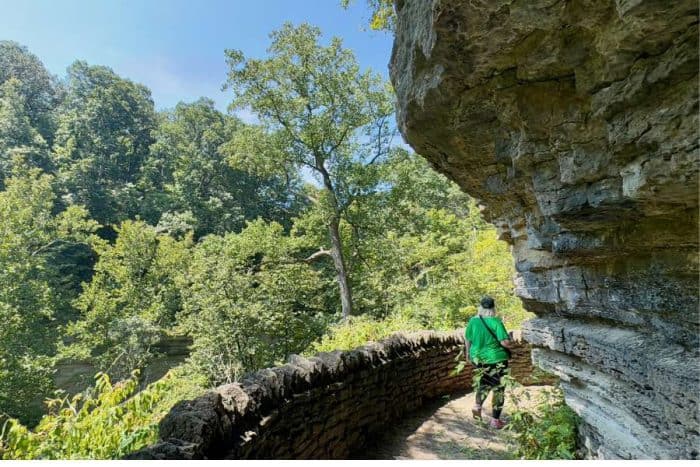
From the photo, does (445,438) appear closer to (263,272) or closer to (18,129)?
(263,272)

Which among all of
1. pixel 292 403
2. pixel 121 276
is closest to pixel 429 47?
pixel 292 403

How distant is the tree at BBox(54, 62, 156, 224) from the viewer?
112ft

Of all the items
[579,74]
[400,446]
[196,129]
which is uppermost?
[196,129]

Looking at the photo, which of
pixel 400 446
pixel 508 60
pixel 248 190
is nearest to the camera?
pixel 508 60

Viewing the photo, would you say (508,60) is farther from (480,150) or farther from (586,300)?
(586,300)

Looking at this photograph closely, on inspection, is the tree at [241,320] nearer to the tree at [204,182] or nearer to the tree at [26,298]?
the tree at [26,298]

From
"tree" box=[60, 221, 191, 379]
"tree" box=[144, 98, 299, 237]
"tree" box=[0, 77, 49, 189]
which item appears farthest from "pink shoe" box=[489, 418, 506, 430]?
"tree" box=[0, 77, 49, 189]

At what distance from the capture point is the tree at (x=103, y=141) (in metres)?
34.3

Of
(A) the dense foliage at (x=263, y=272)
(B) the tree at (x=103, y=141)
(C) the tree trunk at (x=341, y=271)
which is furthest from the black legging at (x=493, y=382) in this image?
(B) the tree at (x=103, y=141)

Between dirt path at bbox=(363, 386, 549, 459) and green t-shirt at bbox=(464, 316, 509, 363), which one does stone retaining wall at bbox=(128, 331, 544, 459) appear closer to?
dirt path at bbox=(363, 386, 549, 459)

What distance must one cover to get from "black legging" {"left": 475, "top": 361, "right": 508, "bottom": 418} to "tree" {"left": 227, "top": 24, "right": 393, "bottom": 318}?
1042 cm

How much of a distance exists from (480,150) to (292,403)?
2717 millimetres

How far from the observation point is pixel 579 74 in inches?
72.9

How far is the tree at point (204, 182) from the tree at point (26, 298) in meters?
11.1
